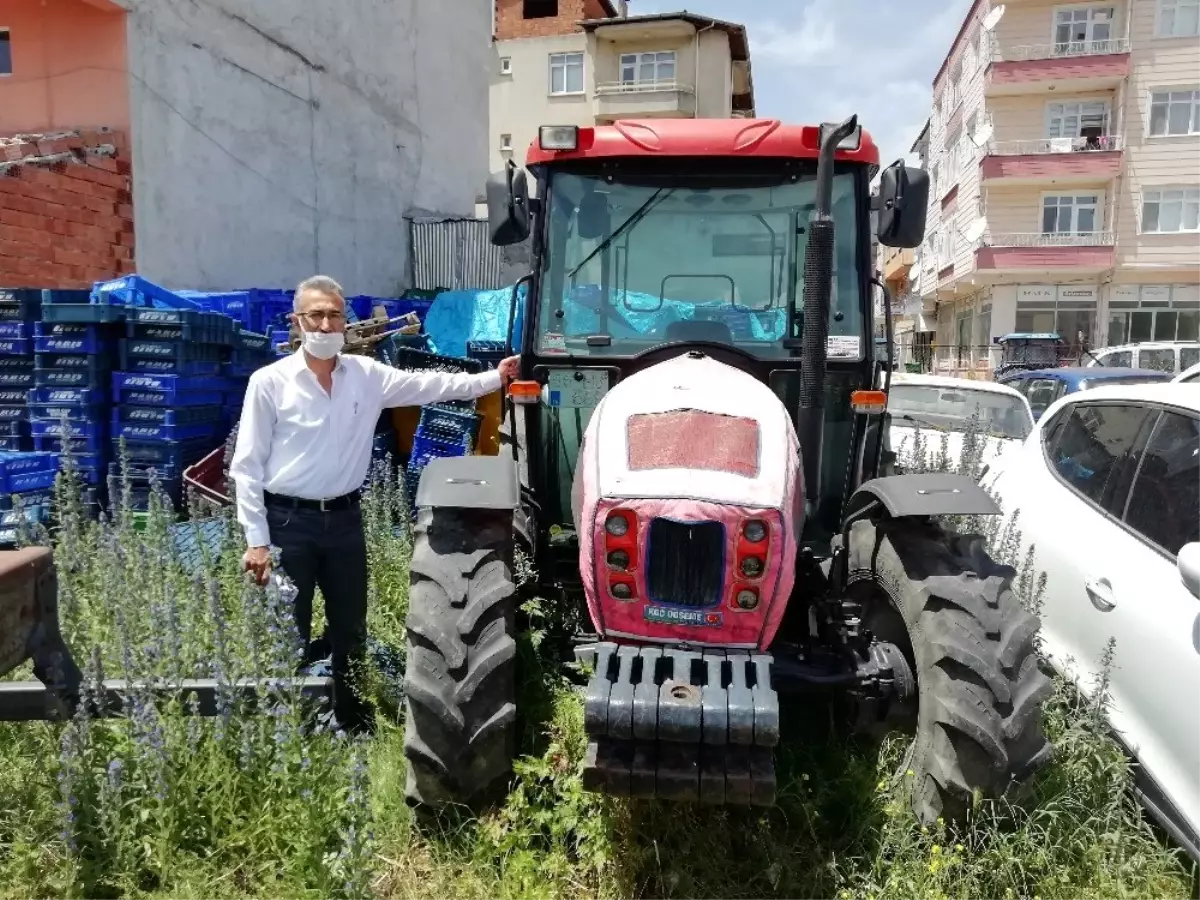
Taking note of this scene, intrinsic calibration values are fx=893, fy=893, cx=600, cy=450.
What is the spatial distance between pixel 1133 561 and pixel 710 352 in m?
1.75

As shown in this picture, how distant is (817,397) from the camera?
313 cm

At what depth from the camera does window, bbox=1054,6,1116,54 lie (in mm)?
29484

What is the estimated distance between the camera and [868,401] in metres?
3.67

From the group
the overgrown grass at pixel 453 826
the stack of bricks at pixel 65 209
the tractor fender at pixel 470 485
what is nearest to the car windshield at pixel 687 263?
the tractor fender at pixel 470 485

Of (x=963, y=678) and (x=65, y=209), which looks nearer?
(x=963, y=678)

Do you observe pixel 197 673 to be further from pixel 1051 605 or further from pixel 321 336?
pixel 1051 605

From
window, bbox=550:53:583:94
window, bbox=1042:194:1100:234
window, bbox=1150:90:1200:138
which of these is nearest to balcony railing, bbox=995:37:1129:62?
window, bbox=1150:90:1200:138

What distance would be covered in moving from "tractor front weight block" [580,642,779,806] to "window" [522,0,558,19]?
37054 mm

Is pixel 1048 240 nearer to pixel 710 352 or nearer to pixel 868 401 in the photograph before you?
pixel 868 401

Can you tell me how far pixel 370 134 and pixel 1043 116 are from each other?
25.7 m

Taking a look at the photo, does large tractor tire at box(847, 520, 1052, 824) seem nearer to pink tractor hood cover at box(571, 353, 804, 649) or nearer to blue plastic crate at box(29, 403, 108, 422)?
pink tractor hood cover at box(571, 353, 804, 649)

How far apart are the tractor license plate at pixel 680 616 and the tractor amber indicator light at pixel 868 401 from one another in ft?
4.57

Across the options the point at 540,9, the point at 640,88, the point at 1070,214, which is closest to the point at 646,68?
the point at 640,88

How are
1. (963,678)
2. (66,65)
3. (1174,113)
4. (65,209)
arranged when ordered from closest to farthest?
1. (963,678)
2. (65,209)
3. (66,65)
4. (1174,113)
